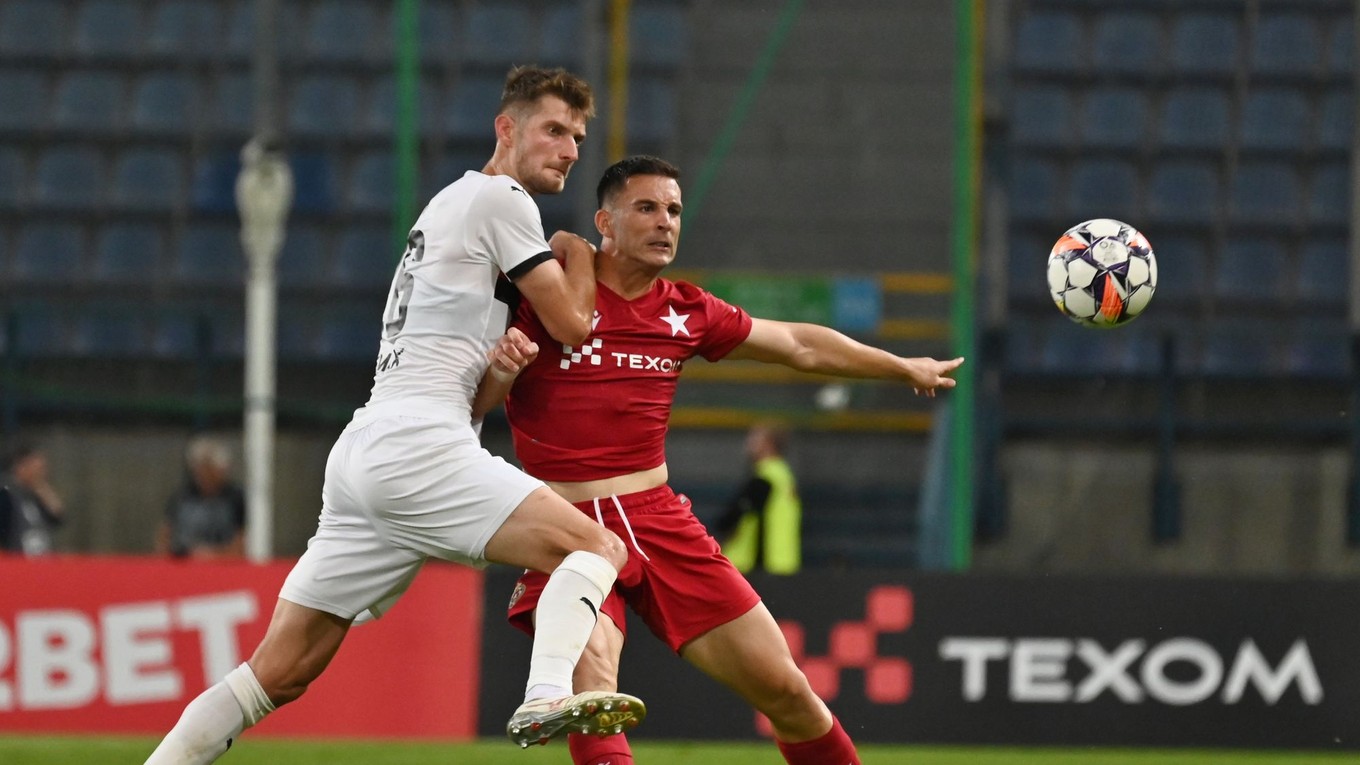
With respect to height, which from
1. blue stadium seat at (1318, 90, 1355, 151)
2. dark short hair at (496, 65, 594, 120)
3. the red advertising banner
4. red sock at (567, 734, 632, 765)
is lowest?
the red advertising banner

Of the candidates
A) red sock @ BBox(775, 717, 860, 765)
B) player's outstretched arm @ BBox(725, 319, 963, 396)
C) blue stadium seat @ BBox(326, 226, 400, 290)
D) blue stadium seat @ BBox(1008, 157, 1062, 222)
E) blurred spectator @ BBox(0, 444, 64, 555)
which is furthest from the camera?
blue stadium seat @ BBox(1008, 157, 1062, 222)

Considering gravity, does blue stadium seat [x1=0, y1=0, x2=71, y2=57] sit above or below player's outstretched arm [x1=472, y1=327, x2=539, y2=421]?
above

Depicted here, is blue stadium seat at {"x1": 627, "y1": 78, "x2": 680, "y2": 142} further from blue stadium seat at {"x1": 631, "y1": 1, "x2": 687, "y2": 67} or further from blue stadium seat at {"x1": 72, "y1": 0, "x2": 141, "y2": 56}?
blue stadium seat at {"x1": 72, "y1": 0, "x2": 141, "y2": 56}

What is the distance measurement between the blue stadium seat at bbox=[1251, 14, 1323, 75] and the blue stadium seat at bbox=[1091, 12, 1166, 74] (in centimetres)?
74

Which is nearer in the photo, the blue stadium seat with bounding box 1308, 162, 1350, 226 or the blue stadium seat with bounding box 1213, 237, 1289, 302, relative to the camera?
the blue stadium seat with bounding box 1213, 237, 1289, 302

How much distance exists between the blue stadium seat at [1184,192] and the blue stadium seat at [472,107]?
4.87 m

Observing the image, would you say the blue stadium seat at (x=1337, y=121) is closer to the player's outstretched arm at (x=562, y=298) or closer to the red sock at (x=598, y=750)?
the player's outstretched arm at (x=562, y=298)

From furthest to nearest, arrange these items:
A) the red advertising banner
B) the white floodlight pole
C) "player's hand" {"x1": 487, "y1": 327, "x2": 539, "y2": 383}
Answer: the white floodlight pole < the red advertising banner < "player's hand" {"x1": 487, "y1": 327, "x2": 539, "y2": 383}

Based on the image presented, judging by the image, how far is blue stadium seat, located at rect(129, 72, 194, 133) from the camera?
15484 millimetres

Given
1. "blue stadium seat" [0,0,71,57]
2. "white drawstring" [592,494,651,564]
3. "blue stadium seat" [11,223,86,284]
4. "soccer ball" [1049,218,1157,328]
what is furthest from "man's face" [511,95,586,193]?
"blue stadium seat" [0,0,71,57]

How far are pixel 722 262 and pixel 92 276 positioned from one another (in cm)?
460

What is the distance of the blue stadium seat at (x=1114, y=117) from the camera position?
1512 cm

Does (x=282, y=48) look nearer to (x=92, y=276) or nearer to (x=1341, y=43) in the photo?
(x=92, y=276)

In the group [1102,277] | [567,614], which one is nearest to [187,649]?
[567,614]
